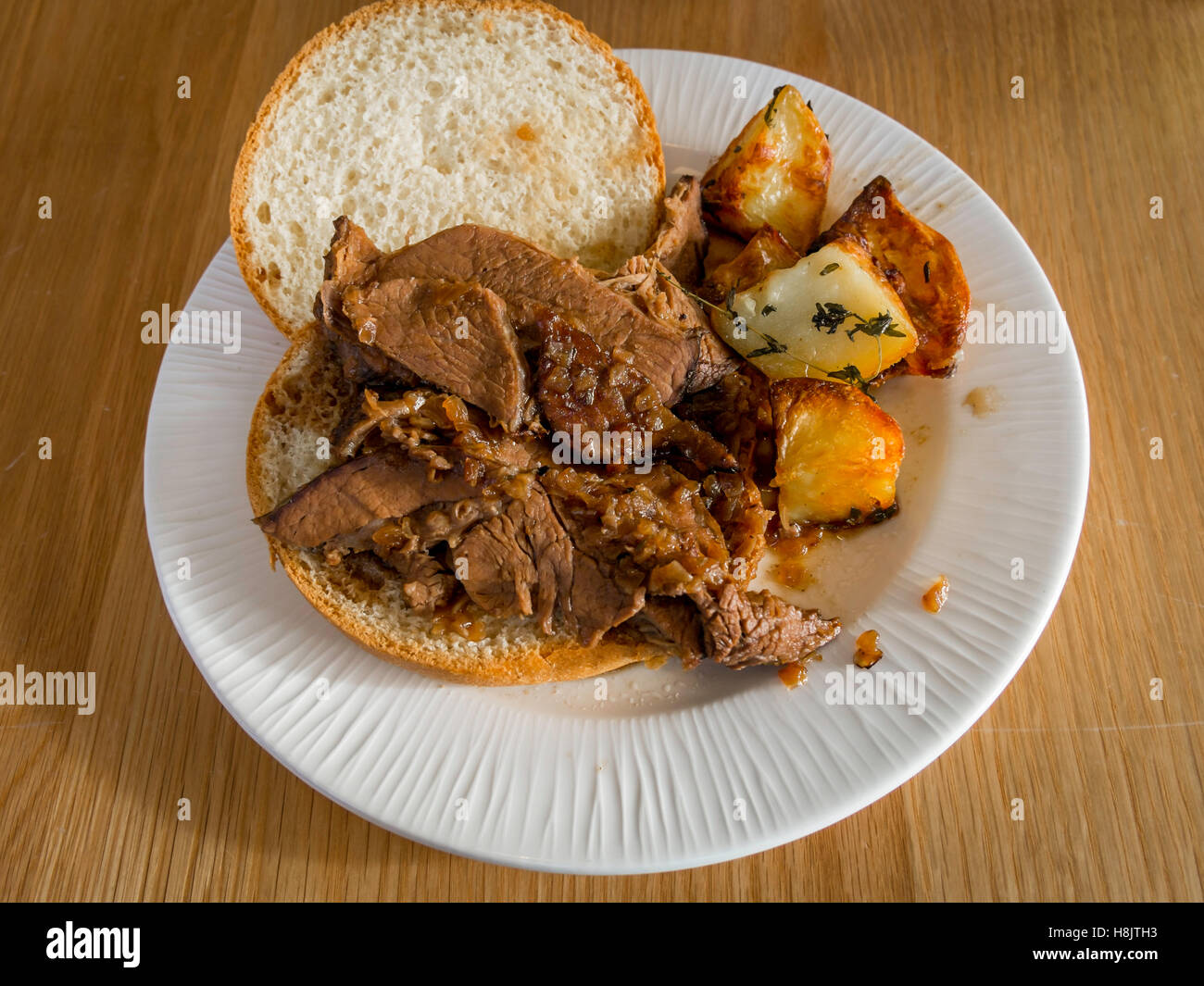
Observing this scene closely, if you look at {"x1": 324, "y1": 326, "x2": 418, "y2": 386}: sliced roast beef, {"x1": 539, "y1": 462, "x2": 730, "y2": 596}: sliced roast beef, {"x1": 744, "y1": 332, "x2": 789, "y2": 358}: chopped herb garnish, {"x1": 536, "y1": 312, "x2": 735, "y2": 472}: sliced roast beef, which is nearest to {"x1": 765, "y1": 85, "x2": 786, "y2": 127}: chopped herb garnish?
{"x1": 744, "y1": 332, "x2": 789, "y2": 358}: chopped herb garnish

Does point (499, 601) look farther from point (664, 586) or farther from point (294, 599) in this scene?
point (294, 599)

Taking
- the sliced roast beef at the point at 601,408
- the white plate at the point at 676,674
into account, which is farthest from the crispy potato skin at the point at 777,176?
the sliced roast beef at the point at 601,408

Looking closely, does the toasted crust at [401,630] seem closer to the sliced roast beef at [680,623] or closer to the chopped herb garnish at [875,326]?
the sliced roast beef at [680,623]

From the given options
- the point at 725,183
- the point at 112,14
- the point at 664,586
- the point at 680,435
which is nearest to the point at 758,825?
the point at 664,586

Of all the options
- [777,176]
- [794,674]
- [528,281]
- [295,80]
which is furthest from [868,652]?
[295,80]

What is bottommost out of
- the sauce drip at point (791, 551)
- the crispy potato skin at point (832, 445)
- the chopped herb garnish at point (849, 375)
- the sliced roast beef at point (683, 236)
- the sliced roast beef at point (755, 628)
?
the sliced roast beef at point (755, 628)

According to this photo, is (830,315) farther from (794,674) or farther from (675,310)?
(794,674)

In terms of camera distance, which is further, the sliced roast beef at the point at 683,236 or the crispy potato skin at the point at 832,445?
the sliced roast beef at the point at 683,236
